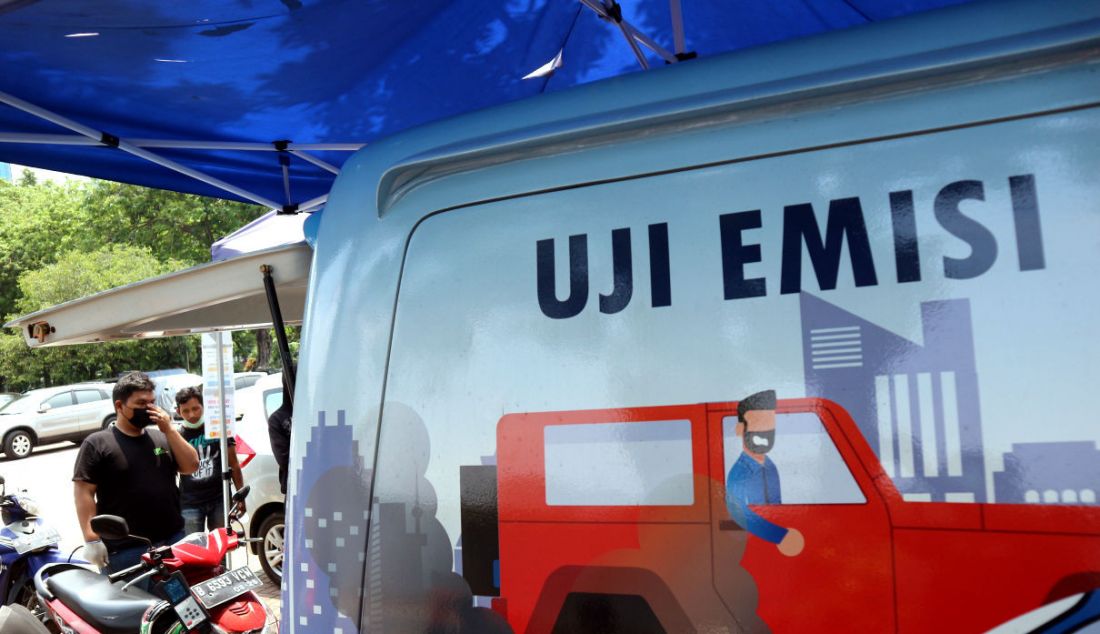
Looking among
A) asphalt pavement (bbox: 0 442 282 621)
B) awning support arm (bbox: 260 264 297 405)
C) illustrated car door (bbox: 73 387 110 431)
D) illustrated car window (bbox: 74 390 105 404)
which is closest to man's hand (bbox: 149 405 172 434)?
asphalt pavement (bbox: 0 442 282 621)

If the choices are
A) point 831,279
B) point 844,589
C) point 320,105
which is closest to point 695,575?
point 844,589

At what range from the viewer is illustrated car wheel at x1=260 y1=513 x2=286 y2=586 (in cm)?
701

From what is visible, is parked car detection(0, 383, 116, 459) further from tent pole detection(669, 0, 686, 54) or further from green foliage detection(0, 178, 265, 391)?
tent pole detection(669, 0, 686, 54)

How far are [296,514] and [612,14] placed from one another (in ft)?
10.1

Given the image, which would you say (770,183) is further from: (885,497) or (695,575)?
(695,575)

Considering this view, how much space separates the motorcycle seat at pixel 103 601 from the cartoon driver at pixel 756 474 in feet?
11.9

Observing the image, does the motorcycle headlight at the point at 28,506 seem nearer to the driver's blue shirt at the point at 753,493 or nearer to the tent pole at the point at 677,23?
the tent pole at the point at 677,23

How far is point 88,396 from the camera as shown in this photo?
1864 cm

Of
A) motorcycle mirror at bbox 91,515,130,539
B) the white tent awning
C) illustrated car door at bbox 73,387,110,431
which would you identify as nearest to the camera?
the white tent awning

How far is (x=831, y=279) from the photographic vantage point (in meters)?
1.26

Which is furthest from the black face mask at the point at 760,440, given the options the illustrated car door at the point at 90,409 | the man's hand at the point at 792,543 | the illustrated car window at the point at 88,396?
the illustrated car window at the point at 88,396

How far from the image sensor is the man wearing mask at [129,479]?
4.57 metres

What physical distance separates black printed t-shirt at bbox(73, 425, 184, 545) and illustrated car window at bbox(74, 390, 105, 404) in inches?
629

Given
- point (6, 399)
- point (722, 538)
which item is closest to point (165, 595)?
point (722, 538)
